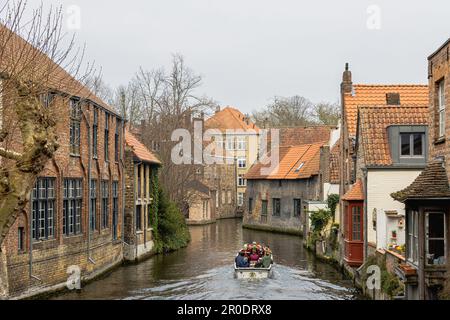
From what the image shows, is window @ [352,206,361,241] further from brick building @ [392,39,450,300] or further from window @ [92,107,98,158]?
window @ [92,107,98,158]

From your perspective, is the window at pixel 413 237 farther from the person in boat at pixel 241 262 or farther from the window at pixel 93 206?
the window at pixel 93 206

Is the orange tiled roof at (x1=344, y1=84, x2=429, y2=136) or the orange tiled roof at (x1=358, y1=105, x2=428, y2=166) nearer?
the orange tiled roof at (x1=358, y1=105, x2=428, y2=166)

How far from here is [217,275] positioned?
2488 centimetres

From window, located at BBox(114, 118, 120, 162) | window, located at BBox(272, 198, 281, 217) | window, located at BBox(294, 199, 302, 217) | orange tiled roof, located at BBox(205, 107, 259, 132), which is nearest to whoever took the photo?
window, located at BBox(114, 118, 120, 162)

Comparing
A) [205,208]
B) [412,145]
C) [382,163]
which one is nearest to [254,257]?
[382,163]

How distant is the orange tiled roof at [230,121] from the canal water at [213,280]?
37.8 metres

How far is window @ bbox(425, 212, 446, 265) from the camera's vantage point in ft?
45.4

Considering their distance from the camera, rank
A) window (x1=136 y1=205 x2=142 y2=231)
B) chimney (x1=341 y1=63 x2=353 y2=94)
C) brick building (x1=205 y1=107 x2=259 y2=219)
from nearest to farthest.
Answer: chimney (x1=341 y1=63 x2=353 y2=94)
window (x1=136 y1=205 x2=142 y2=231)
brick building (x1=205 y1=107 x2=259 y2=219)

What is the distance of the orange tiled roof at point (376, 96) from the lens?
27609mm

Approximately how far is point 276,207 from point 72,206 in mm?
27416

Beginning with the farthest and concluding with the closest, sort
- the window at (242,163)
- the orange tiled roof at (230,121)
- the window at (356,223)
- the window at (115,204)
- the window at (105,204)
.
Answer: the orange tiled roof at (230,121) → the window at (242,163) → the window at (115,204) → the window at (105,204) → the window at (356,223)

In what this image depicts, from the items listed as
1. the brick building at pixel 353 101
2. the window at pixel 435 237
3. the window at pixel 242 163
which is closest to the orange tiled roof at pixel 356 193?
the brick building at pixel 353 101

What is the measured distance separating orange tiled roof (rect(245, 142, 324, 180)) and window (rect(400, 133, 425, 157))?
779 inches

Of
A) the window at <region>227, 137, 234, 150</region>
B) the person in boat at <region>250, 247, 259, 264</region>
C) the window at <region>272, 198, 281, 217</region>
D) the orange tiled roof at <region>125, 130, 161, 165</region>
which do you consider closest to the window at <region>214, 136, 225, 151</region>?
the window at <region>227, 137, 234, 150</region>
